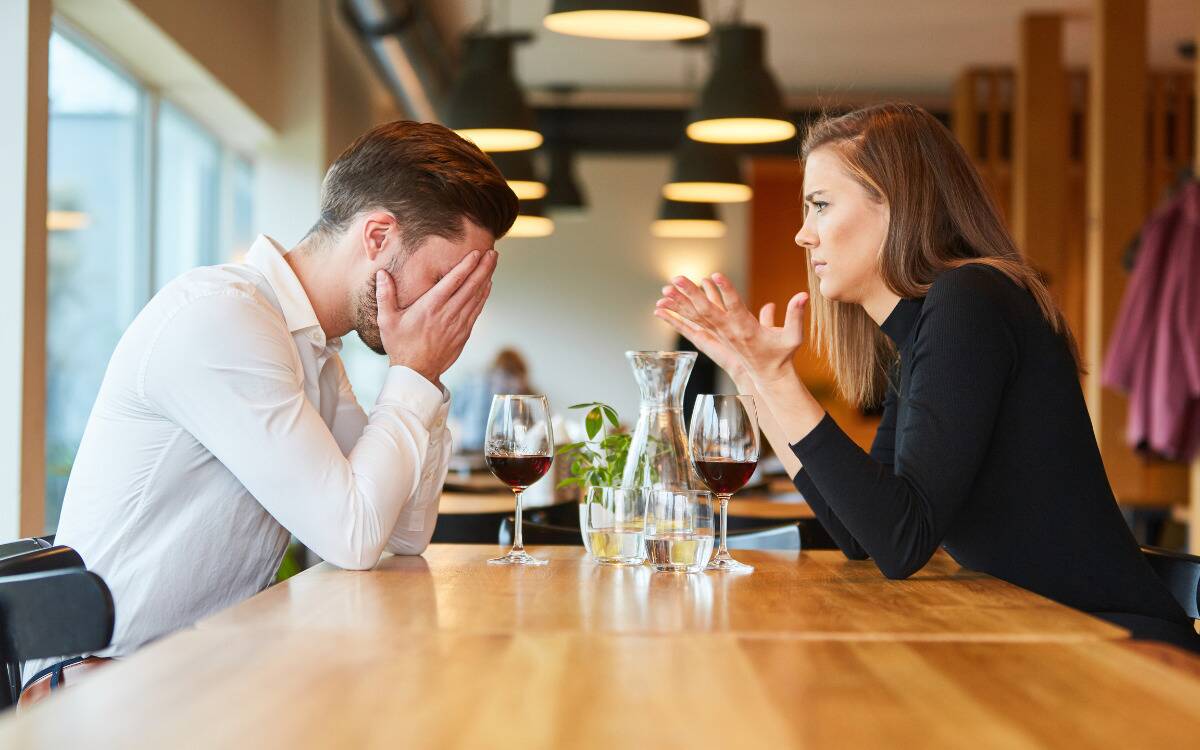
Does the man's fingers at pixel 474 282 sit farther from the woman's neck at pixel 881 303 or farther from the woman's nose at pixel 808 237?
the woman's neck at pixel 881 303

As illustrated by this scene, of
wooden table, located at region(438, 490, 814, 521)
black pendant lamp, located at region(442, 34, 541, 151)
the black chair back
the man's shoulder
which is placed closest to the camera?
the black chair back

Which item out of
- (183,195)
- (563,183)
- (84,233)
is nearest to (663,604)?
(84,233)

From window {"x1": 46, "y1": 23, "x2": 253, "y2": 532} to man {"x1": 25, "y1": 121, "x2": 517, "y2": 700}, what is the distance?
2.56 m

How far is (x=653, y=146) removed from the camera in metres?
10.6

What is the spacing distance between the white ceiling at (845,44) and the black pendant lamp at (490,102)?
2.77 metres

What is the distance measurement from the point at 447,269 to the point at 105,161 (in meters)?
3.89

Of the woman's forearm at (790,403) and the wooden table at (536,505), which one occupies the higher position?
the woman's forearm at (790,403)

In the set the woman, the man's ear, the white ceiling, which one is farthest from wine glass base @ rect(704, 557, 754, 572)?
the white ceiling

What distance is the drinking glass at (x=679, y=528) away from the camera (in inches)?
66.6

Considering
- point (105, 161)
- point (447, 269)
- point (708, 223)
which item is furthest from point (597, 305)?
point (447, 269)

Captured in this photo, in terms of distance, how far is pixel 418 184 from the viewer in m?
1.99

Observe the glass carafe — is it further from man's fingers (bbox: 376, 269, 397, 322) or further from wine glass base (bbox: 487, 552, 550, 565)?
man's fingers (bbox: 376, 269, 397, 322)

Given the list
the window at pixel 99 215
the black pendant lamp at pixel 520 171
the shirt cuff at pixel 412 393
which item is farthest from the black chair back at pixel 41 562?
the black pendant lamp at pixel 520 171

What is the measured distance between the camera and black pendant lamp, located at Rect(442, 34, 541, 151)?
14.8ft
